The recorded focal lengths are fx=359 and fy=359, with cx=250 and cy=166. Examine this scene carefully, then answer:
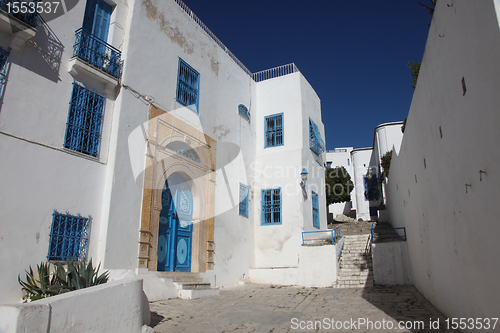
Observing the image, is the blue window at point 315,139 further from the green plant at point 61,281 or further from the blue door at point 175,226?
the green plant at point 61,281

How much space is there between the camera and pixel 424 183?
7.08 m

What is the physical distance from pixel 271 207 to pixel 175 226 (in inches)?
184

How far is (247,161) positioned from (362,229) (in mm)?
6831

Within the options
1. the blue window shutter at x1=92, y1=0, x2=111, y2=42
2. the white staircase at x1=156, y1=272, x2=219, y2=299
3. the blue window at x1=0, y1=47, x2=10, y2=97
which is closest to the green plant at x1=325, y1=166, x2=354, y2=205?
the white staircase at x1=156, y1=272, x2=219, y2=299

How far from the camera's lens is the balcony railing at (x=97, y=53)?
24.3 ft

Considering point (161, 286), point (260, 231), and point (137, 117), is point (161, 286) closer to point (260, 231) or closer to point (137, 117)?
point (137, 117)

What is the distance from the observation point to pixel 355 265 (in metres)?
11.4

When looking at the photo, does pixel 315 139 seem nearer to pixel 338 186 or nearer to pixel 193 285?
pixel 193 285

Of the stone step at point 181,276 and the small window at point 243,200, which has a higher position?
the small window at point 243,200

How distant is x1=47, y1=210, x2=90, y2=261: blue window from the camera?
647cm

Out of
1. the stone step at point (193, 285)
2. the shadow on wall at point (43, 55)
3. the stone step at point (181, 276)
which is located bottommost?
the stone step at point (193, 285)

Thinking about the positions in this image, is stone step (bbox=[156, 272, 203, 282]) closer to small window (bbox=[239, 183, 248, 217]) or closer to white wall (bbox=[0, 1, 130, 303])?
white wall (bbox=[0, 1, 130, 303])

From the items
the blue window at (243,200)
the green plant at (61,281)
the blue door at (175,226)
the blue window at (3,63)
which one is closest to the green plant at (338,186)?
the blue window at (243,200)

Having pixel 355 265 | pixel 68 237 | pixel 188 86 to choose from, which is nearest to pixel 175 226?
pixel 68 237
